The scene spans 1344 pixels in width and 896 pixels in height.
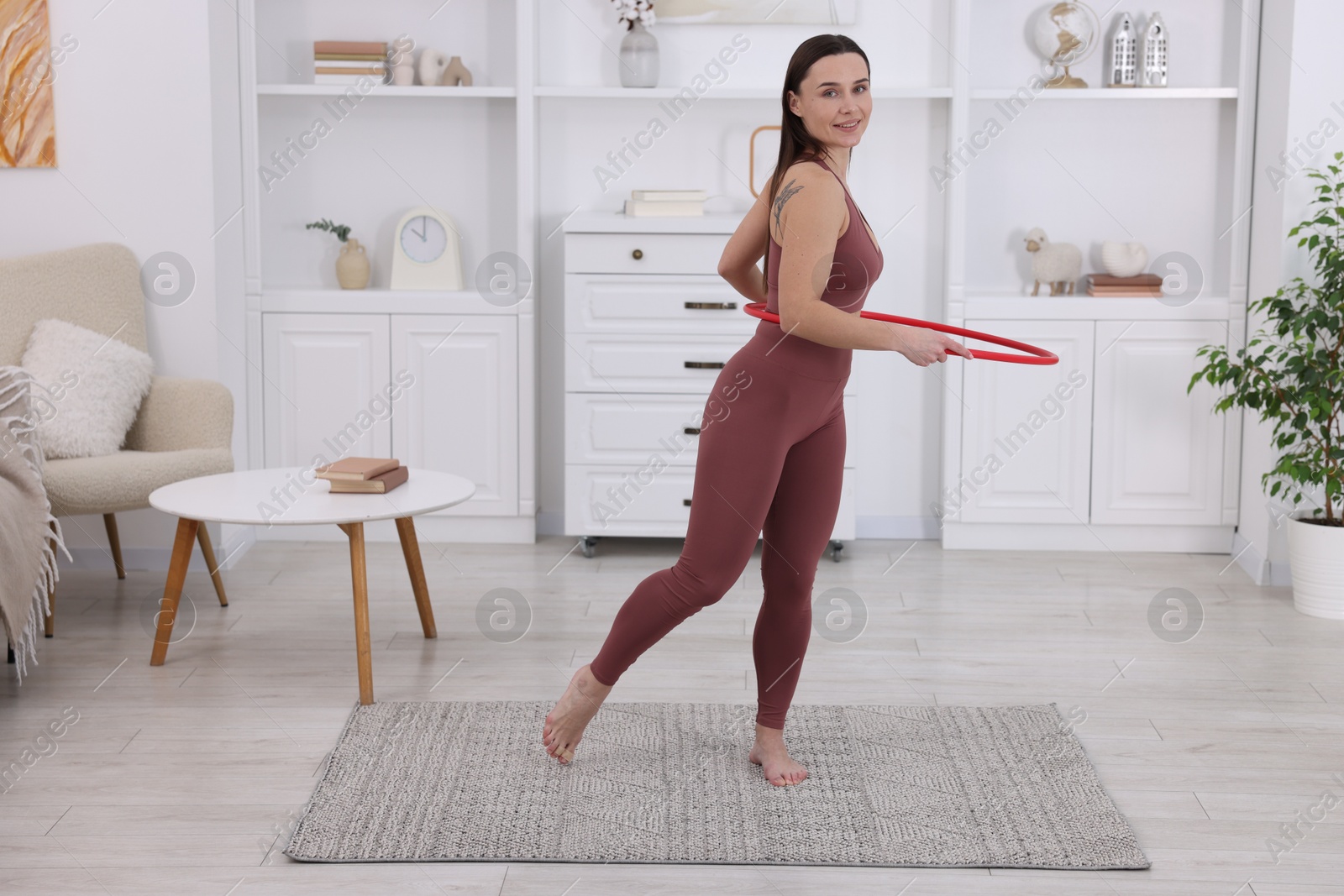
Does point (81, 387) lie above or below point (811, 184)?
below

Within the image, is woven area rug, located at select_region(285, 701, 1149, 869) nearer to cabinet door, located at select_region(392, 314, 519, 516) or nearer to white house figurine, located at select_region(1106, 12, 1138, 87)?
cabinet door, located at select_region(392, 314, 519, 516)

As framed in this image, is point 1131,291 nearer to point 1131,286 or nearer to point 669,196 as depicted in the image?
point 1131,286

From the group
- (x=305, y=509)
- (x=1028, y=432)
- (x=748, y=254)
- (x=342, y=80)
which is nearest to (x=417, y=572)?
(x=305, y=509)

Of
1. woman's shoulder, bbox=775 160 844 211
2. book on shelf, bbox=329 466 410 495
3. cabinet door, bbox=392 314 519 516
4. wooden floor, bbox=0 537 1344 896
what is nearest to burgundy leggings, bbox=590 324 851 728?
woman's shoulder, bbox=775 160 844 211

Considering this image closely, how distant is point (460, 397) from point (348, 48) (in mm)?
1148

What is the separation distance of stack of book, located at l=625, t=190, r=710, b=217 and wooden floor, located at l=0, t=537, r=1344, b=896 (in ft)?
3.47

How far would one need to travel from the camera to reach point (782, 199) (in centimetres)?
205

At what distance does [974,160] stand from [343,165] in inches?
81.4

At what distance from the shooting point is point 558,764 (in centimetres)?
246

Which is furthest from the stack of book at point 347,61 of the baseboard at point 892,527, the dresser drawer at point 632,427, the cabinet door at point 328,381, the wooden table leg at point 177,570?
the baseboard at point 892,527

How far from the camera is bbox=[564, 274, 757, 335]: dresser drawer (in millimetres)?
3922

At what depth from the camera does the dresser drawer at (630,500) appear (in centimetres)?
400

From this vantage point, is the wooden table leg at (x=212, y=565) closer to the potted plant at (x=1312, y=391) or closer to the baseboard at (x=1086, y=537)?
the baseboard at (x=1086, y=537)

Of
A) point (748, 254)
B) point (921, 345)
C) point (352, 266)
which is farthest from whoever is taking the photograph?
point (352, 266)
